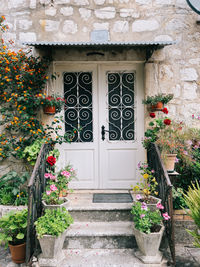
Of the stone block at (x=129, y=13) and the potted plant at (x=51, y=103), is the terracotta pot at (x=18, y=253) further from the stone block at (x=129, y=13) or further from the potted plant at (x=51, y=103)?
the stone block at (x=129, y=13)

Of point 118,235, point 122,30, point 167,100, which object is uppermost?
point 122,30

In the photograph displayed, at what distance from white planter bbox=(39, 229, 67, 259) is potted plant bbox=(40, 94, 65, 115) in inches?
76.3

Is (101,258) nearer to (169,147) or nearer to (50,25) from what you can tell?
(169,147)

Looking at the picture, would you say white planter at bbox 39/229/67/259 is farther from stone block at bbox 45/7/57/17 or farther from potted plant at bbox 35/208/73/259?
stone block at bbox 45/7/57/17

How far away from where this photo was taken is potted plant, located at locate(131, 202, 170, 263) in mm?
2977

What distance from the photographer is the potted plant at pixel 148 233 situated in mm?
2977

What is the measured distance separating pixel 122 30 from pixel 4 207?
11.4 ft

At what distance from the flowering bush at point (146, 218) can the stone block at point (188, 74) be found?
2.38m

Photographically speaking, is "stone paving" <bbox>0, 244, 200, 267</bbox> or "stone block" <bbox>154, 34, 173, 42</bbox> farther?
"stone block" <bbox>154, 34, 173, 42</bbox>

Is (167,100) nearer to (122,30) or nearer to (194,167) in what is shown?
(194,167)

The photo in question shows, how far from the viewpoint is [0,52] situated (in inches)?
163

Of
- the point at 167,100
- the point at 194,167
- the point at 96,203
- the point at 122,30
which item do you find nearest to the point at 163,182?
the point at 194,167

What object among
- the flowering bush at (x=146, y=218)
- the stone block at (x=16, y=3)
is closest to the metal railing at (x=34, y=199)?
the flowering bush at (x=146, y=218)

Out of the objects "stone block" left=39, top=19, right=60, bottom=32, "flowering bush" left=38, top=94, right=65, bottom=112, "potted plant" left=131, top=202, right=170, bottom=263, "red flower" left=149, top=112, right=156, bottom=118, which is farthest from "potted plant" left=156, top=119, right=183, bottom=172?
"stone block" left=39, top=19, right=60, bottom=32
